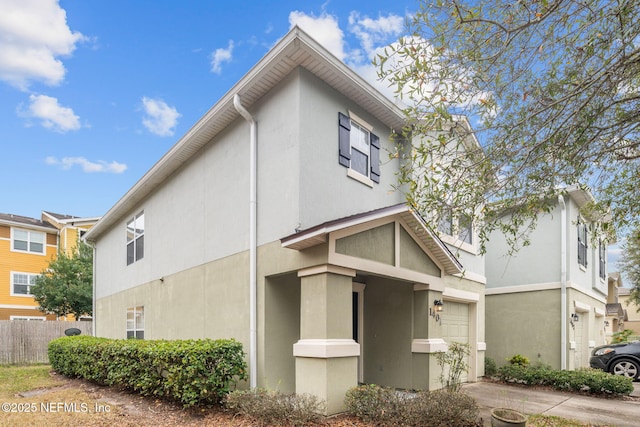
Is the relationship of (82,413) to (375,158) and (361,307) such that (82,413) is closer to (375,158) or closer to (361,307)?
(361,307)

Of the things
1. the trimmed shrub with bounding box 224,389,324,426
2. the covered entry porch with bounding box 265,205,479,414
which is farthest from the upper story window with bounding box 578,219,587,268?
the trimmed shrub with bounding box 224,389,324,426

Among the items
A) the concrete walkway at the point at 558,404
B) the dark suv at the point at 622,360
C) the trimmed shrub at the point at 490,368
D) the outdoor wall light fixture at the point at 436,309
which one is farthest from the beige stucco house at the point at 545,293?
the outdoor wall light fixture at the point at 436,309

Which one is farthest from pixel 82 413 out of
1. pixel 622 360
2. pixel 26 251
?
pixel 26 251

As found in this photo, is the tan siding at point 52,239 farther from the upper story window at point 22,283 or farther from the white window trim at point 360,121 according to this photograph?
the white window trim at point 360,121

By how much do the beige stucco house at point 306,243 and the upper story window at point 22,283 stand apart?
62.9 feet

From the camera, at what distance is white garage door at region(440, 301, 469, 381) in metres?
11.2

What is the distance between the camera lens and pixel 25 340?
1800cm

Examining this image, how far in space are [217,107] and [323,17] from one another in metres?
3.00

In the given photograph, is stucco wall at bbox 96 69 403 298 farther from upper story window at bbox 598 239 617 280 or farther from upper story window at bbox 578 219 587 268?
upper story window at bbox 598 239 617 280

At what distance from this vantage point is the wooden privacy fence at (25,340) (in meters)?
17.6

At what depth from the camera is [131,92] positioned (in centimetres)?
1878

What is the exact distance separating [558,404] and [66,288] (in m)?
23.6

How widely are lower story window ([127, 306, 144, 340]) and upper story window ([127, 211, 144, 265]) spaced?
1695 millimetres

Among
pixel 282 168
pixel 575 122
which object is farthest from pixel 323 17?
pixel 575 122
